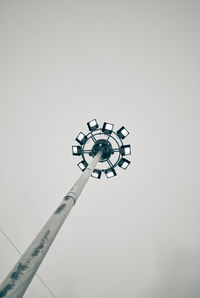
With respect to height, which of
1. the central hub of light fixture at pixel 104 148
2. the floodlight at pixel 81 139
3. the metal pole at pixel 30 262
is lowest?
the metal pole at pixel 30 262

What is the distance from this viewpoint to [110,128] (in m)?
8.01

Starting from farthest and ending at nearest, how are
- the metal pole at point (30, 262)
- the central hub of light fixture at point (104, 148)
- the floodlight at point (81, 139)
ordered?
the central hub of light fixture at point (104, 148)
the floodlight at point (81, 139)
the metal pole at point (30, 262)

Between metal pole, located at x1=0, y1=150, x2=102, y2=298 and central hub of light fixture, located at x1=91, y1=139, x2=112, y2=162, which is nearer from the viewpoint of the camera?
metal pole, located at x1=0, y1=150, x2=102, y2=298

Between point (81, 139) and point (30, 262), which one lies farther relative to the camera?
point (81, 139)

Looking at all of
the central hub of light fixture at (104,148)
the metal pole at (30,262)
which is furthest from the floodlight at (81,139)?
the metal pole at (30,262)

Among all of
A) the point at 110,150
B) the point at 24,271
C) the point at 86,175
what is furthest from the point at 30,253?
the point at 110,150

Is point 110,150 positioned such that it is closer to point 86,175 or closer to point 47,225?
point 86,175

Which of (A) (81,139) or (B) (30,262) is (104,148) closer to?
(A) (81,139)

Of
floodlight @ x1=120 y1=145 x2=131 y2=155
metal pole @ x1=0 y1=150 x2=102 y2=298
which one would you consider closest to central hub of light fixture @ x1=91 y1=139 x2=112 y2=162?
floodlight @ x1=120 y1=145 x2=131 y2=155

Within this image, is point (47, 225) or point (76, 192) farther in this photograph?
point (76, 192)

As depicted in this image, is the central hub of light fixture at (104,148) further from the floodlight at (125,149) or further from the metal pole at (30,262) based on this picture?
the metal pole at (30,262)

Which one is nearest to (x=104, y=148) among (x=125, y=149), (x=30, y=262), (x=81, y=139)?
(x=125, y=149)

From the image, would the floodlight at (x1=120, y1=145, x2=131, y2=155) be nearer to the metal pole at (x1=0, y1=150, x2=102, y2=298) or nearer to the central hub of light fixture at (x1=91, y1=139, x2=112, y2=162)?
the central hub of light fixture at (x1=91, y1=139, x2=112, y2=162)

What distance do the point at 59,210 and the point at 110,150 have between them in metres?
5.30
